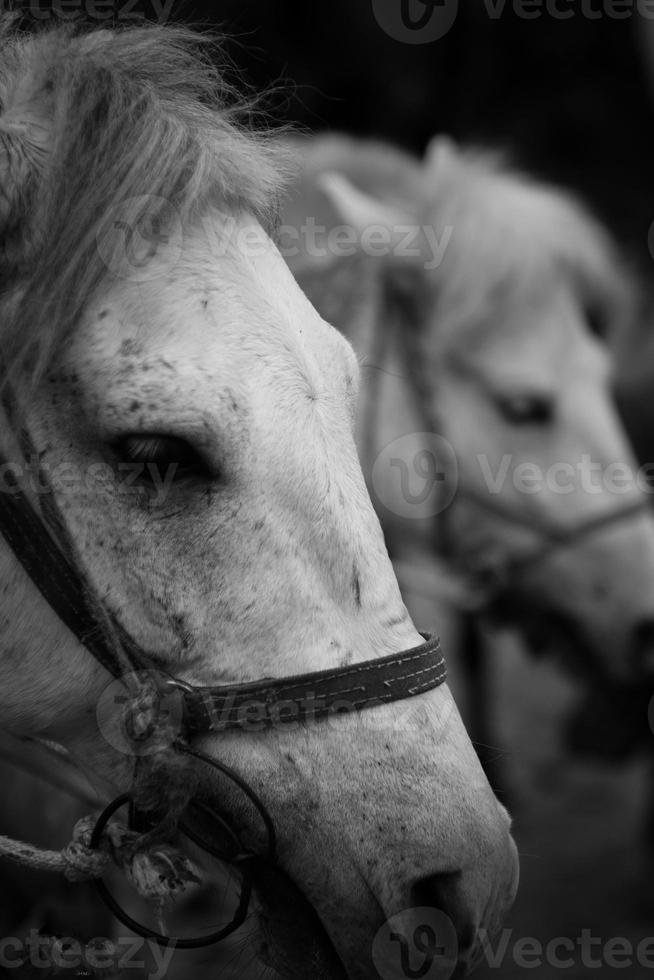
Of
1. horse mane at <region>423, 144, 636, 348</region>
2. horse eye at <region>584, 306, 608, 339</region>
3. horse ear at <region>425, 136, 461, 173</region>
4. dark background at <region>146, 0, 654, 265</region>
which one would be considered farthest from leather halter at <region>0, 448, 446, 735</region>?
dark background at <region>146, 0, 654, 265</region>

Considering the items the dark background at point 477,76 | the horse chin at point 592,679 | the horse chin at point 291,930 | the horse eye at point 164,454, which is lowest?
the horse chin at point 592,679

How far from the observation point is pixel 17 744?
70.9 inches

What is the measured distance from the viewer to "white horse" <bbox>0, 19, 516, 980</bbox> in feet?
4.57

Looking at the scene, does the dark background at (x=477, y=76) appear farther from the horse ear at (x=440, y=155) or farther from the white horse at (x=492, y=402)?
the white horse at (x=492, y=402)

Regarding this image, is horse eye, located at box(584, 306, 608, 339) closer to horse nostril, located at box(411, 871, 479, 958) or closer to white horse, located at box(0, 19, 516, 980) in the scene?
white horse, located at box(0, 19, 516, 980)

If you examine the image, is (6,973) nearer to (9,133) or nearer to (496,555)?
(9,133)

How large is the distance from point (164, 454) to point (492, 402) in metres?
2.23

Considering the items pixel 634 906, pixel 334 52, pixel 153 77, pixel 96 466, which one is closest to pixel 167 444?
pixel 96 466

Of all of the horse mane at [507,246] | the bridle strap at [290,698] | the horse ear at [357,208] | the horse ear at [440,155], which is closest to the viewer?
the bridle strap at [290,698]

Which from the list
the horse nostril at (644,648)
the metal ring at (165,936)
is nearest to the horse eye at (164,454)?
the metal ring at (165,936)

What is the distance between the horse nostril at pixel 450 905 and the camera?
139 cm

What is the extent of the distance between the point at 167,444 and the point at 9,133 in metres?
0.51

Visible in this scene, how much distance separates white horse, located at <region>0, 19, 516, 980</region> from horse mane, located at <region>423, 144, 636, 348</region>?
6.80ft

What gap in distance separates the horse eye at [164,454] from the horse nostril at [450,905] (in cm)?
65
